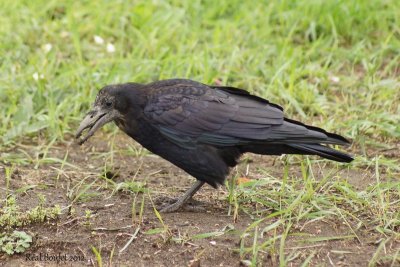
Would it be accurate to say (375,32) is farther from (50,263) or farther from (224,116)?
(50,263)

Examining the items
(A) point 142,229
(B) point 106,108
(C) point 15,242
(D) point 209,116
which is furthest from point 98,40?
(C) point 15,242

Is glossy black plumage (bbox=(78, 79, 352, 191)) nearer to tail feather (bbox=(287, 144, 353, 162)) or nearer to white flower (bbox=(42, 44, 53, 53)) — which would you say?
tail feather (bbox=(287, 144, 353, 162))

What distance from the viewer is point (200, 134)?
5.02m

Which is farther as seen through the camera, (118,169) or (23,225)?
(118,169)

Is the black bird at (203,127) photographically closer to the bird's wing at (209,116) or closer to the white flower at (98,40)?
the bird's wing at (209,116)

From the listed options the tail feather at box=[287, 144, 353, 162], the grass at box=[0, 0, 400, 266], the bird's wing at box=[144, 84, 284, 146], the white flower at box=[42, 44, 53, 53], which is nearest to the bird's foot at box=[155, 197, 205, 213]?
the grass at box=[0, 0, 400, 266]

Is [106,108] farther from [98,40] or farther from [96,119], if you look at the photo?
[98,40]

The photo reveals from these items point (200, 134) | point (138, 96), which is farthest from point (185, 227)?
point (138, 96)

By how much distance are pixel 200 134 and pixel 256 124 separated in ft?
1.20

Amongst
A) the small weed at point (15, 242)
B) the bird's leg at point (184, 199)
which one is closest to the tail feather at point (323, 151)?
the bird's leg at point (184, 199)

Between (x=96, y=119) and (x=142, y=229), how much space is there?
3.07 feet

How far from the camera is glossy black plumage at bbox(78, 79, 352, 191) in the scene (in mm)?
4922

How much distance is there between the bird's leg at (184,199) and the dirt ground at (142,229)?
0.08m

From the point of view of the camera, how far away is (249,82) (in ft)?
22.9
